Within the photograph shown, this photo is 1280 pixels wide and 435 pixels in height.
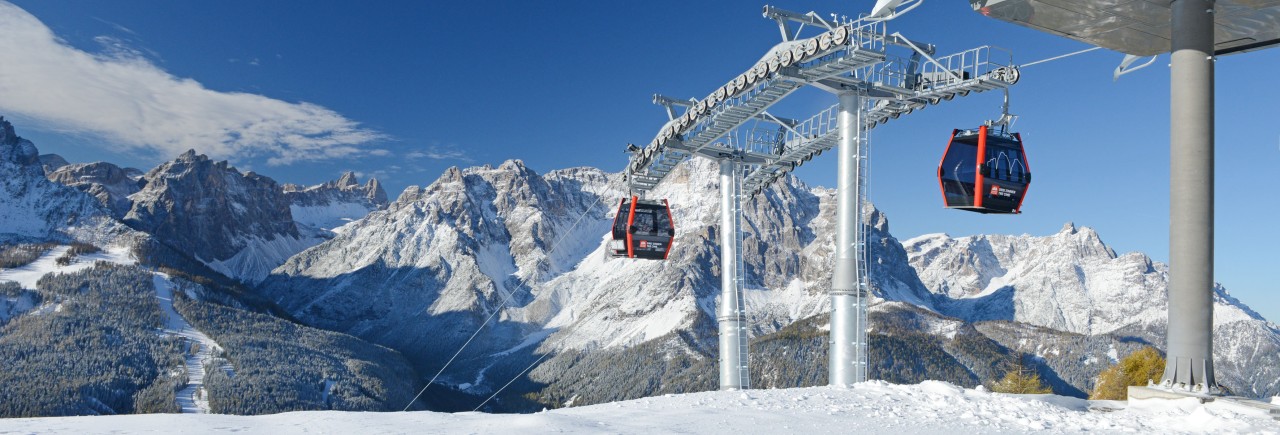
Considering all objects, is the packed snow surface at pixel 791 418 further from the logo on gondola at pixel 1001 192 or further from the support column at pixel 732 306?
the support column at pixel 732 306

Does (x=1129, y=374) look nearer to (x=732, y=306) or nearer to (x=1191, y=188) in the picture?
(x=732, y=306)

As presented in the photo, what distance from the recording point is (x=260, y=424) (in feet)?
47.9

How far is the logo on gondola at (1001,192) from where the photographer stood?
76.9 feet

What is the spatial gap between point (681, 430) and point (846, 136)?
11303 mm

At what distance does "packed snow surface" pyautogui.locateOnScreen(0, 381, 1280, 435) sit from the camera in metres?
14.4

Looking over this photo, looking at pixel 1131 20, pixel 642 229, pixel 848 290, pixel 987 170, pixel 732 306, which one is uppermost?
pixel 1131 20

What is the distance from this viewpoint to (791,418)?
1600 centimetres

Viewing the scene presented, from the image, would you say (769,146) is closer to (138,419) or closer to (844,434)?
(844,434)

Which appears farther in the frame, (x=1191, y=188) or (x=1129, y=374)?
(x=1129, y=374)

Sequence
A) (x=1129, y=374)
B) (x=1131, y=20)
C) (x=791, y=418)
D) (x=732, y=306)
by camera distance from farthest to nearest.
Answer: (x=1129, y=374), (x=732, y=306), (x=1131, y=20), (x=791, y=418)

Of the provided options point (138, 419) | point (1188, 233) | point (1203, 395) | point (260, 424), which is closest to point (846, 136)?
point (1188, 233)

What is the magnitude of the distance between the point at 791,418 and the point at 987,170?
10.7 m

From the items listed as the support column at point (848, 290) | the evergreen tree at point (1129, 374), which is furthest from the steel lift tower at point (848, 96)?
the evergreen tree at point (1129, 374)

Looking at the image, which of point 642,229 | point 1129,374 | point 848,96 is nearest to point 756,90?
point 848,96
